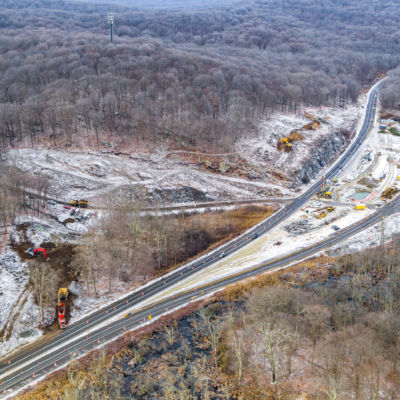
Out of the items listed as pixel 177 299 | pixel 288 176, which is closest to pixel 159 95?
pixel 288 176

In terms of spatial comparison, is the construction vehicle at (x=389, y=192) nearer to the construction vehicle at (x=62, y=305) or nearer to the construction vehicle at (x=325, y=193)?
the construction vehicle at (x=325, y=193)

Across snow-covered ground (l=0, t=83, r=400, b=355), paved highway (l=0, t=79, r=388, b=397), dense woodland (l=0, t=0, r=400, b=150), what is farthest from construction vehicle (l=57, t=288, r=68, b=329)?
dense woodland (l=0, t=0, r=400, b=150)

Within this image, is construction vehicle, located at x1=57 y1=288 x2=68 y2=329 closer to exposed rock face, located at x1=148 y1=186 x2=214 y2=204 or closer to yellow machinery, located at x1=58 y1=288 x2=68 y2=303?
yellow machinery, located at x1=58 y1=288 x2=68 y2=303

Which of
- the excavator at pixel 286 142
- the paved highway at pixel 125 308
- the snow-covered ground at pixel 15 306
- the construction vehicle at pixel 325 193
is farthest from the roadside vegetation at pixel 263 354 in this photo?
the excavator at pixel 286 142

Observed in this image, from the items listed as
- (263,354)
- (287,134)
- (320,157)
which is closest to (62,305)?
(263,354)

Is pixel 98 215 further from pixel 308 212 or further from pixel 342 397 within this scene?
pixel 342 397
